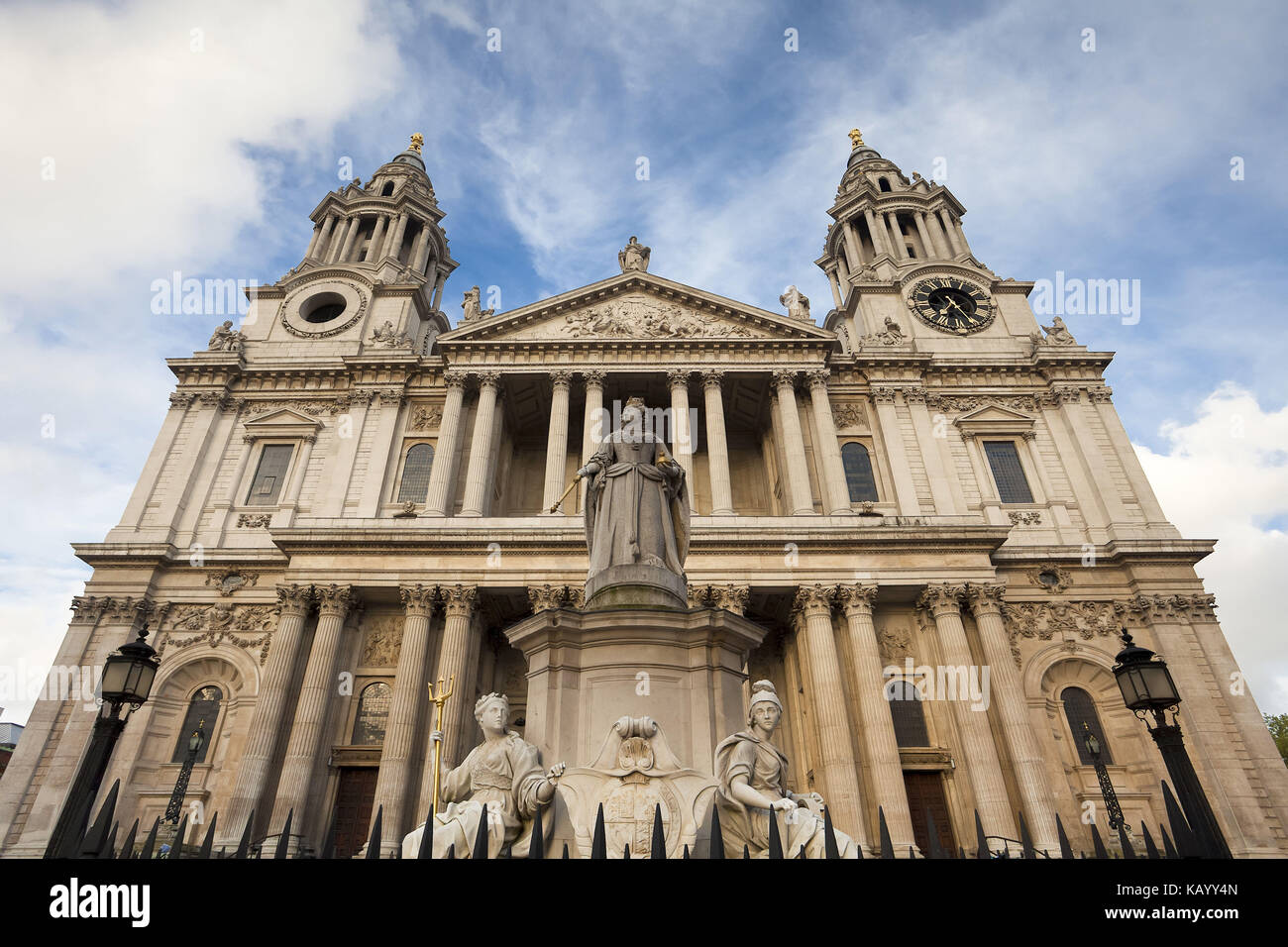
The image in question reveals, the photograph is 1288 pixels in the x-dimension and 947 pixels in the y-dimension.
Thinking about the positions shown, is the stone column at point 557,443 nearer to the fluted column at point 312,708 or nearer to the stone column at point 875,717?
the fluted column at point 312,708

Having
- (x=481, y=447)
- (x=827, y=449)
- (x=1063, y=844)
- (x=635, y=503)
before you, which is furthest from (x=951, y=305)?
(x=1063, y=844)

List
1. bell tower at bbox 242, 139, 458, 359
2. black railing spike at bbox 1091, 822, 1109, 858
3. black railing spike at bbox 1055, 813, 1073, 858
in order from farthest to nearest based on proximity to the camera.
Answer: bell tower at bbox 242, 139, 458, 359, black railing spike at bbox 1091, 822, 1109, 858, black railing spike at bbox 1055, 813, 1073, 858

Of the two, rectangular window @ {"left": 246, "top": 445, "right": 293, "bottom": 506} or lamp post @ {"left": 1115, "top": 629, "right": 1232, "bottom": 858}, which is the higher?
rectangular window @ {"left": 246, "top": 445, "right": 293, "bottom": 506}

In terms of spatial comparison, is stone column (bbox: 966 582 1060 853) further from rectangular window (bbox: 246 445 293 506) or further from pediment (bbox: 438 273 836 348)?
rectangular window (bbox: 246 445 293 506)

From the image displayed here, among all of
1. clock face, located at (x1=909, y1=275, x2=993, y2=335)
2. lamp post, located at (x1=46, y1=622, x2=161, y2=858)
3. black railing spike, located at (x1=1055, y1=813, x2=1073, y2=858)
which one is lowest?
black railing spike, located at (x1=1055, y1=813, x2=1073, y2=858)

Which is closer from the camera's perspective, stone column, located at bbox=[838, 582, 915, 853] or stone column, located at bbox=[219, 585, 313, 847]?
stone column, located at bbox=[838, 582, 915, 853]

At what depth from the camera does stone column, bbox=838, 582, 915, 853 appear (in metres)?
19.2

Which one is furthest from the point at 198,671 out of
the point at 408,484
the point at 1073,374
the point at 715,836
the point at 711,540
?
the point at 1073,374

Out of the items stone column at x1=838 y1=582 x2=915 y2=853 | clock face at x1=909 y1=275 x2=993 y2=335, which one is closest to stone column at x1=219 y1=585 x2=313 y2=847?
stone column at x1=838 y1=582 x2=915 y2=853

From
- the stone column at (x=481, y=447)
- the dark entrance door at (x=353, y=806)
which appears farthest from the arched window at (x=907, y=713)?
the dark entrance door at (x=353, y=806)

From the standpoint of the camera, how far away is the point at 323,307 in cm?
3562

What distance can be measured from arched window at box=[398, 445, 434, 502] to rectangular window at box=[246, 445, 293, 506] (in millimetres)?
4706

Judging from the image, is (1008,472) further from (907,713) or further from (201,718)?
(201,718)

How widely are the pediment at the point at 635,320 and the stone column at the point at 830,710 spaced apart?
11308mm
